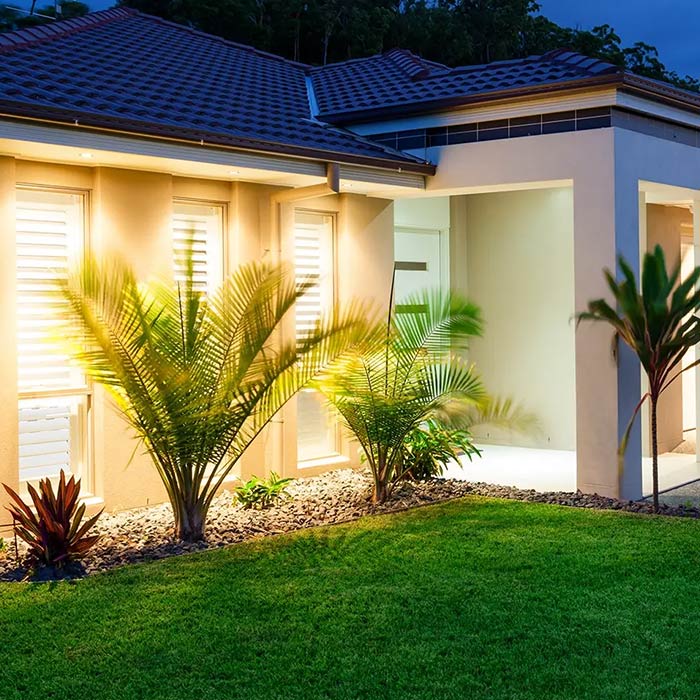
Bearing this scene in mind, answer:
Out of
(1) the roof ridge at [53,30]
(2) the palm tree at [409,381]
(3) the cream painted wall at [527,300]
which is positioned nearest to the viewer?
(2) the palm tree at [409,381]

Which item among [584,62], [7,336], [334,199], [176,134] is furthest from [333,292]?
[7,336]

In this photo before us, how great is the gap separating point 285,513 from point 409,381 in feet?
5.79

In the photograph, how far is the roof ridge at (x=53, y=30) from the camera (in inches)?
463

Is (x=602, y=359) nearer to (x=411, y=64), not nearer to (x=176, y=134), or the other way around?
(x=176, y=134)

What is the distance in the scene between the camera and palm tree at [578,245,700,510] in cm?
1030

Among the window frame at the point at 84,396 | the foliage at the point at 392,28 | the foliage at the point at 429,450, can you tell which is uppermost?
the foliage at the point at 392,28

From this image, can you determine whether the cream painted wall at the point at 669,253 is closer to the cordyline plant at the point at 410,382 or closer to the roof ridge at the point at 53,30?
the cordyline plant at the point at 410,382

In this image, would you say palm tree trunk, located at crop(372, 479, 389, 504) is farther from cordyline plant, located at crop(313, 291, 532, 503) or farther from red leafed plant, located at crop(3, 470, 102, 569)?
red leafed plant, located at crop(3, 470, 102, 569)

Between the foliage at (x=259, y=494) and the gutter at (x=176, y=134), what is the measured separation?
3258 mm

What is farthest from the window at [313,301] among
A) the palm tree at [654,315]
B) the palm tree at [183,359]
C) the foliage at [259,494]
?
the palm tree at [654,315]

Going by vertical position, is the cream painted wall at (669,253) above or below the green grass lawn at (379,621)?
above

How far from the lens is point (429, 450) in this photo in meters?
12.2

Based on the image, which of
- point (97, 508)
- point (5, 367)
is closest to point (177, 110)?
point (5, 367)

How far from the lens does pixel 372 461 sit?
11.1 meters
